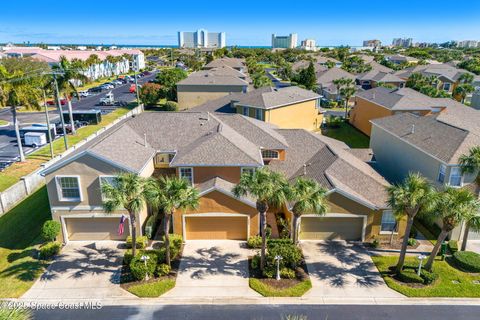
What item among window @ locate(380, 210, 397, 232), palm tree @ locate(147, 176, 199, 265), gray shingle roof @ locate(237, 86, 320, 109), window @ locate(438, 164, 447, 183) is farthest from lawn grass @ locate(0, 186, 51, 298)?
window @ locate(438, 164, 447, 183)

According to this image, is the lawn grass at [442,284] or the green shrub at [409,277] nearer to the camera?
the lawn grass at [442,284]

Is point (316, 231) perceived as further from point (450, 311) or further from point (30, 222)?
point (30, 222)

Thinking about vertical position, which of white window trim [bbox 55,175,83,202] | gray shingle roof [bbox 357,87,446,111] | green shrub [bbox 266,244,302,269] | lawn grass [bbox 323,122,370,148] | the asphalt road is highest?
gray shingle roof [bbox 357,87,446,111]

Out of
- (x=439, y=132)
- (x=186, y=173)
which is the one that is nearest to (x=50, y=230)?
(x=186, y=173)

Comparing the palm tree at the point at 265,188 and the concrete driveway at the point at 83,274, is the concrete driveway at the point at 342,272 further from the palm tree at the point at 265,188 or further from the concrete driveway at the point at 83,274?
the concrete driveway at the point at 83,274

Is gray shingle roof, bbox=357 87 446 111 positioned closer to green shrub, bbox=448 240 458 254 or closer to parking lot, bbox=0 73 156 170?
green shrub, bbox=448 240 458 254

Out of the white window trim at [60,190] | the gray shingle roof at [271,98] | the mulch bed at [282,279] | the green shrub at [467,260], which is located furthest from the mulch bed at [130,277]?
the gray shingle roof at [271,98]
